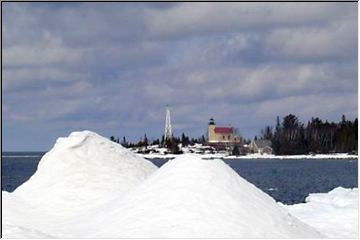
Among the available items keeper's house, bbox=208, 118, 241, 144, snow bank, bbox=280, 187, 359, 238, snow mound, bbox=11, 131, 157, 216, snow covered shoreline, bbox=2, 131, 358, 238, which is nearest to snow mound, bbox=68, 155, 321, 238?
snow covered shoreline, bbox=2, 131, 358, 238

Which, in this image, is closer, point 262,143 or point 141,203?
point 141,203

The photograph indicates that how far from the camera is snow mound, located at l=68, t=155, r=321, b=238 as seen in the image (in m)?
14.8

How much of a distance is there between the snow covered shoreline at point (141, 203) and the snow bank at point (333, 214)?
44 millimetres

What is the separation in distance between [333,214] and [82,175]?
8934mm

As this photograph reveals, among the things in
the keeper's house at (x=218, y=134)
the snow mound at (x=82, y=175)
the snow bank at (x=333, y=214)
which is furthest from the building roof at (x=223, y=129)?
the snow mound at (x=82, y=175)

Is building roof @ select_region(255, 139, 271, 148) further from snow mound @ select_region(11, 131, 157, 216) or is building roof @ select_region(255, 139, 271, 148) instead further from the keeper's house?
snow mound @ select_region(11, 131, 157, 216)

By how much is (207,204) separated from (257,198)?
6.52ft

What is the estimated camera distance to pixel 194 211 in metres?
15.3

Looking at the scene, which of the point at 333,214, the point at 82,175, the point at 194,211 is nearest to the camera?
the point at 194,211

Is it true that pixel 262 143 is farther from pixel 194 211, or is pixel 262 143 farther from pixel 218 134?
pixel 194 211

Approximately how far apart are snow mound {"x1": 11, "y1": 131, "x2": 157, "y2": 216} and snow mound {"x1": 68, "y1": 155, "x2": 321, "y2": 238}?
360cm

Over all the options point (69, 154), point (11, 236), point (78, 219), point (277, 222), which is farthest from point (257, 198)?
point (69, 154)

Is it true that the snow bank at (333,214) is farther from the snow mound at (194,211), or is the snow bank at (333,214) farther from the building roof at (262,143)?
the building roof at (262,143)

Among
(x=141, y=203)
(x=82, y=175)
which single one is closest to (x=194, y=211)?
(x=141, y=203)
